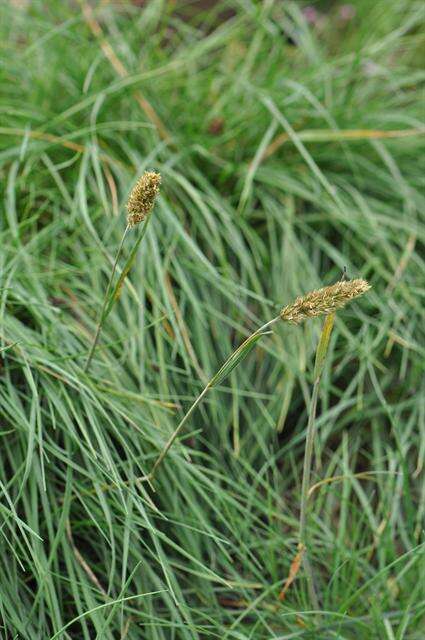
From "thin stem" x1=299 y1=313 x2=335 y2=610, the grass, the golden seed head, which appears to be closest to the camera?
the golden seed head

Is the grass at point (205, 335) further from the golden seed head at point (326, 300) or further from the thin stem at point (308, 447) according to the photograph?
the golden seed head at point (326, 300)

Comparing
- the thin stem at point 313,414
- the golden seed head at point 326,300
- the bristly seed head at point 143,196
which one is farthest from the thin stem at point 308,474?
the bristly seed head at point 143,196

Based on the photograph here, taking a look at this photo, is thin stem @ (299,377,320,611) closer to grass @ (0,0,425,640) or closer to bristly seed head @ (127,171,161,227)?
grass @ (0,0,425,640)

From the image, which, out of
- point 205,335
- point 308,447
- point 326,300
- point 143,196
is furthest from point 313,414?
point 205,335

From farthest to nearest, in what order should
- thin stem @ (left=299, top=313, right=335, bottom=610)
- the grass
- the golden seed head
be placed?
the grass < thin stem @ (left=299, top=313, right=335, bottom=610) < the golden seed head

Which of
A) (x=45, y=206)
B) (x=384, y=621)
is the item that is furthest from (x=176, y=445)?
(x=45, y=206)

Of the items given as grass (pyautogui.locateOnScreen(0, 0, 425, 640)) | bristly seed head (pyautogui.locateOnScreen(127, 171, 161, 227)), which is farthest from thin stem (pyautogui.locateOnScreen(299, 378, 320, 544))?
bristly seed head (pyautogui.locateOnScreen(127, 171, 161, 227))

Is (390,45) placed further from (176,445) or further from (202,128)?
(176,445)

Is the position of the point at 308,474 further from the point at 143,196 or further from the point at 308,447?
the point at 143,196
